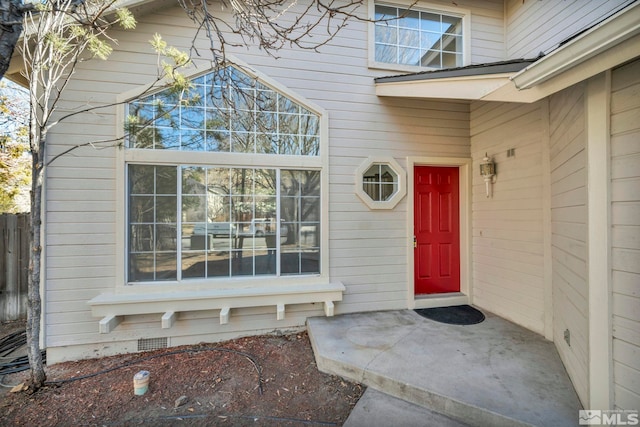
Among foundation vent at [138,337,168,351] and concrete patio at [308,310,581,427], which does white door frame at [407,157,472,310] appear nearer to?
concrete patio at [308,310,581,427]

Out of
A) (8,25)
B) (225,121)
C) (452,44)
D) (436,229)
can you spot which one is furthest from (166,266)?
(452,44)

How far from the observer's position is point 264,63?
3.29 metres

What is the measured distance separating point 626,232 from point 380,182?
2.35 m

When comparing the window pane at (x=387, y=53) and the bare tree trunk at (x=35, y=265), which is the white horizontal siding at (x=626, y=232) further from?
the bare tree trunk at (x=35, y=265)

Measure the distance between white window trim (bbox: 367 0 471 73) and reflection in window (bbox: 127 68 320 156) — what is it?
119cm

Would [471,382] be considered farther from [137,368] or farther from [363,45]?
[363,45]

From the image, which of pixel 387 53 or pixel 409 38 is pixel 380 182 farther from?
pixel 409 38

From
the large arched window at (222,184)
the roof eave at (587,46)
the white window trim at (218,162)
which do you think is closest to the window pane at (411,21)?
the white window trim at (218,162)

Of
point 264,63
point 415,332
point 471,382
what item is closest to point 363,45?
point 264,63

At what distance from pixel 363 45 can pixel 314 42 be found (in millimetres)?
685

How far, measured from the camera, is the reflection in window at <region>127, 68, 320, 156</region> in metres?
3.03

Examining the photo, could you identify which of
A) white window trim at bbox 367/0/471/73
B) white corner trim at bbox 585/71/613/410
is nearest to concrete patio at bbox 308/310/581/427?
white corner trim at bbox 585/71/613/410

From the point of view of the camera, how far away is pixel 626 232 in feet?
4.92

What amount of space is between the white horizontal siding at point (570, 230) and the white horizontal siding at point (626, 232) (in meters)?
0.25
